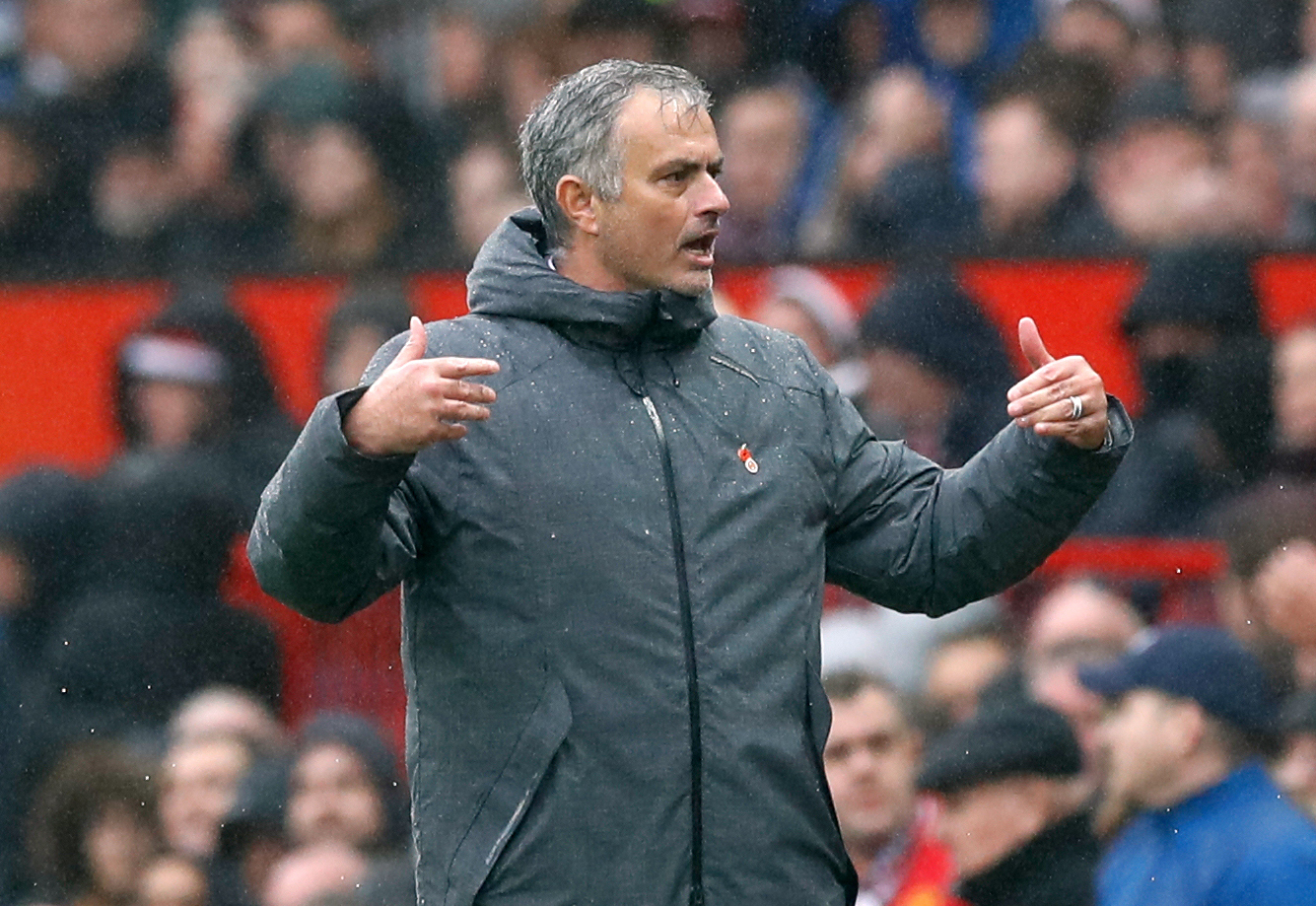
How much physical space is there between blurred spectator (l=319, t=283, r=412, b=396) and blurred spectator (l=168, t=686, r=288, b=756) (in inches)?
39.7

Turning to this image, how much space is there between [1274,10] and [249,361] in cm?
338

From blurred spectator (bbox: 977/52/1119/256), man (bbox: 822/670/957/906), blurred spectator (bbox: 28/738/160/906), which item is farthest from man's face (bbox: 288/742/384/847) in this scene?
blurred spectator (bbox: 977/52/1119/256)

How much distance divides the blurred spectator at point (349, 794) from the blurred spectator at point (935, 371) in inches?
62.3

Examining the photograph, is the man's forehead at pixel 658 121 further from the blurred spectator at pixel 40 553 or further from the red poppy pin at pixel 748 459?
the blurred spectator at pixel 40 553

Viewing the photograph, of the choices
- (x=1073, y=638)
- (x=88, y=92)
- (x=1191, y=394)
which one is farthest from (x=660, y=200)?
(x=88, y=92)

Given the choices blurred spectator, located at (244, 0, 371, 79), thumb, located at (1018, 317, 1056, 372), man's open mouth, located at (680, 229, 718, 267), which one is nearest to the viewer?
thumb, located at (1018, 317, 1056, 372)

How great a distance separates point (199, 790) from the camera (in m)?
6.96

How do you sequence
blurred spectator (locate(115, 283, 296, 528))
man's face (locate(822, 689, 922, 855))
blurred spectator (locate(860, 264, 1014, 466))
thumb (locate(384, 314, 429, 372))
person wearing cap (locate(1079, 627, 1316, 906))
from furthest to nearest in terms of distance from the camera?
blurred spectator (locate(115, 283, 296, 528)), blurred spectator (locate(860, 264, 1014, 466)), man's face (locate(822, 689, 922, 855)), person wearing cap (locate(1079, 627, 1316, 906)), thumb (locate(384, 314, 429, 372))

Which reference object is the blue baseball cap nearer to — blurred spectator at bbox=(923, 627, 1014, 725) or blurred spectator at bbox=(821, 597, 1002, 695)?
blurred spectator at bbox=(923, 627, 1014, 725)

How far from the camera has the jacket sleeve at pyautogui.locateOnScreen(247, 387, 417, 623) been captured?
Result: 3375 mm

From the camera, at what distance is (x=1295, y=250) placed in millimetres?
7223

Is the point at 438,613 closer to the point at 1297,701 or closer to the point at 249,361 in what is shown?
the point at 1297,701

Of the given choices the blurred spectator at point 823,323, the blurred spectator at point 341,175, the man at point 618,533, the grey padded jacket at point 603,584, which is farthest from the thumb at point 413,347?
the blurred spectator at point 341,175

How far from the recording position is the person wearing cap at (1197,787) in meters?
4.91
